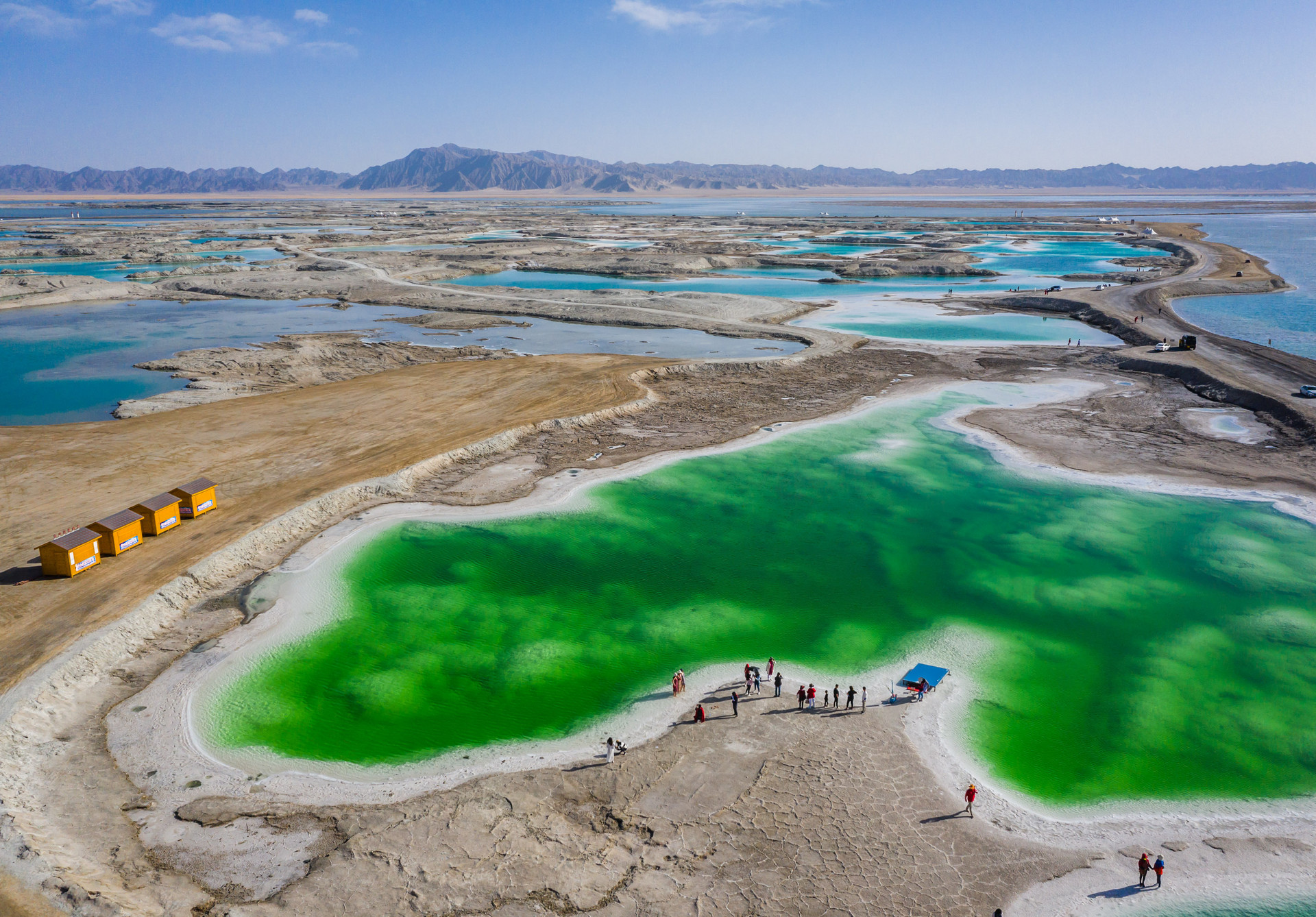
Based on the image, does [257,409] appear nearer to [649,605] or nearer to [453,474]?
[453,474]

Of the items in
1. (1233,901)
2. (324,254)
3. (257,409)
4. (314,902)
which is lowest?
(1233,901)

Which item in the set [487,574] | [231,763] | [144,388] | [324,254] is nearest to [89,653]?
[231,763]

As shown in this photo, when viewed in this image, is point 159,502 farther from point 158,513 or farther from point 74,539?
point 74,539

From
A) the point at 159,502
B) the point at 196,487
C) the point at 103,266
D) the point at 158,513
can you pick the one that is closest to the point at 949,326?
the point at 196,487

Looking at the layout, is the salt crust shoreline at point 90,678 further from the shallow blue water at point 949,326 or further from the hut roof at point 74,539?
the shallow blue water at point 949,326

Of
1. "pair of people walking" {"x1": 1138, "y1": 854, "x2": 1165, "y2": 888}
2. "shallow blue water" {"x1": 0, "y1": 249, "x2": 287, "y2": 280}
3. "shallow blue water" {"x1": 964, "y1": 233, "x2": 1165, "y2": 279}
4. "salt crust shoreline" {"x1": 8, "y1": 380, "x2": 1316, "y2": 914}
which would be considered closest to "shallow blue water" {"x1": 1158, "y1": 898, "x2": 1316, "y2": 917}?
"salt crust shoreline" {"x1": 8, "y1": 380, "x2": 1316, "y2": 914}

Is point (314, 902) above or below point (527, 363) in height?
below
